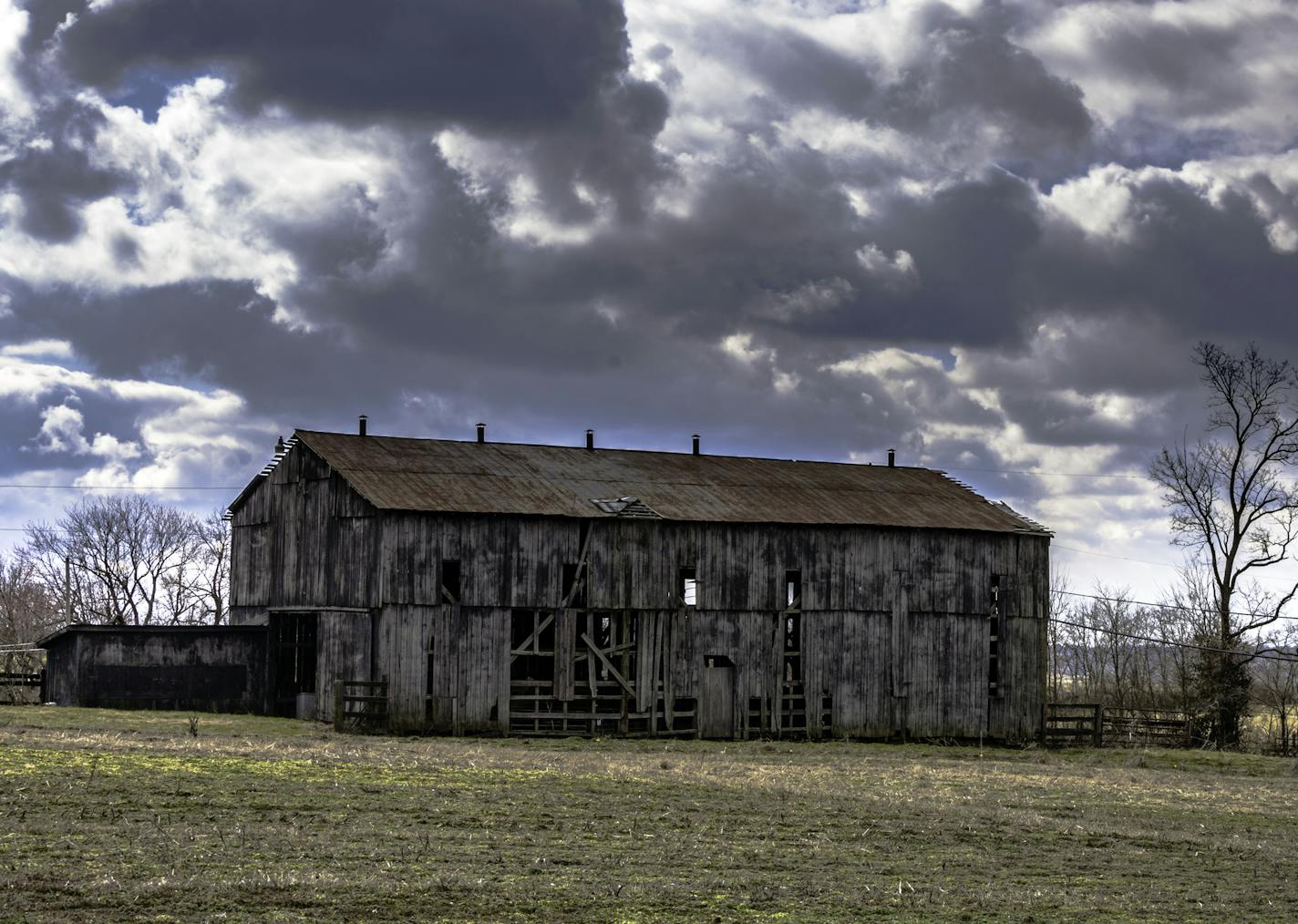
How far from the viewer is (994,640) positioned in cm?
5162

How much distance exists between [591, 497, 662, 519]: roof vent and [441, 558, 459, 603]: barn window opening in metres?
4.86

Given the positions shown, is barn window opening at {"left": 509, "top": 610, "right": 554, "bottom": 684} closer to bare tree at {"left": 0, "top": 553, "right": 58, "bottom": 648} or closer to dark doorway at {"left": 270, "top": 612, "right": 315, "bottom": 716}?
dark doorway at {"left": 270, "top": 612, "right": 315, "bottom": 716}

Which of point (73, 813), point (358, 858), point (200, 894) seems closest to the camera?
point (200, 894)

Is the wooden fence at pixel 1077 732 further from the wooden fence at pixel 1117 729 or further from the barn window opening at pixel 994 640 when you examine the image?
the barn window opening at pixel 994 640

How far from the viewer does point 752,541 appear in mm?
47344

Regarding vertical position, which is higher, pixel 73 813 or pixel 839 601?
pixel 839 601

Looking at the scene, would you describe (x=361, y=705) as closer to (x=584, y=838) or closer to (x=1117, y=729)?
(x=584, y=838)

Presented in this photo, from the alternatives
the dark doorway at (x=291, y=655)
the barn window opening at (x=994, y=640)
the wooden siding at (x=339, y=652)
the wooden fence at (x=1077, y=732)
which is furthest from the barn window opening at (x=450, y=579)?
the wooden fence at (x=1077, y=732)

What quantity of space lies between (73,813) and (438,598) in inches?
919

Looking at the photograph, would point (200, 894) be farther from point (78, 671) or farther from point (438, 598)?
point (78, 671)

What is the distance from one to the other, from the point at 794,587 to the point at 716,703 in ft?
15.0

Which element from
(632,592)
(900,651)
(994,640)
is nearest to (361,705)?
(632,592)

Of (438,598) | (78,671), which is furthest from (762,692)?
(78,671)

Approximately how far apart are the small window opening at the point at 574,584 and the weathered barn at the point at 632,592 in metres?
0.07
